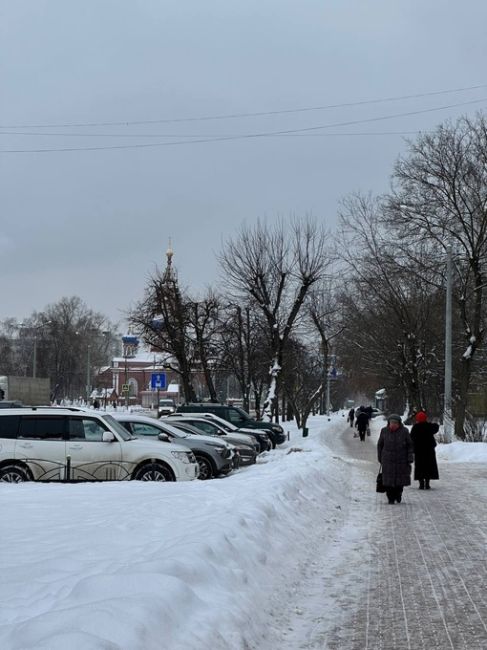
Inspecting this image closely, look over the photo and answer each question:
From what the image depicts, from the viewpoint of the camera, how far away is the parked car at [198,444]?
17.5m

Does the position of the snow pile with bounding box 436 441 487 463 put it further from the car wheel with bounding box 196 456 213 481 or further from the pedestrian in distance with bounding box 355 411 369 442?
the pedestrian in distance with bounding box 355 411 369 442

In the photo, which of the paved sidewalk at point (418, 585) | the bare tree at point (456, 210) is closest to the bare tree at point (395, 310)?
the bare tree at point (456, 210)

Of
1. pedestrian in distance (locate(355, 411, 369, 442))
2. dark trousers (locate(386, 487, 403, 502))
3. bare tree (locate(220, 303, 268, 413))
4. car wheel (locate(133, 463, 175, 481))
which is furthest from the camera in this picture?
bare tree (locate(220, 303, 268, 413))

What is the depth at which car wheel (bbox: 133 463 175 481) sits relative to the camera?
581 inches

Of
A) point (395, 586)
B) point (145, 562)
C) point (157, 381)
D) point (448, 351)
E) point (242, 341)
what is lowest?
point (395, 586)

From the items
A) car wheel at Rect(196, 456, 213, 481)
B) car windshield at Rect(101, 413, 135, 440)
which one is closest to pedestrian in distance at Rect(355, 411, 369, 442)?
car wheel at Rect(196, 456, 213, 481)

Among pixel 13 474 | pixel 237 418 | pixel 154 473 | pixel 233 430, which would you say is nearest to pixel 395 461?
pixel 154 473

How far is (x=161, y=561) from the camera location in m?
6.16

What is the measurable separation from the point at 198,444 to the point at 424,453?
4922 mm

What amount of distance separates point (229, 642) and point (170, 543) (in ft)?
7.82

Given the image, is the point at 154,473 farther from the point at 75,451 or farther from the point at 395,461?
the point at 395,461

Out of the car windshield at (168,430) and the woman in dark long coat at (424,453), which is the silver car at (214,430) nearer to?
the car windshield at (168,430)

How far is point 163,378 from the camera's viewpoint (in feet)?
105

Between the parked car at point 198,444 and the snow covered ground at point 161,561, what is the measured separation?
14.5 ft
